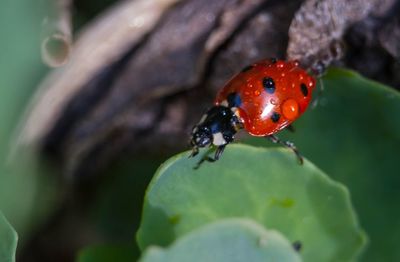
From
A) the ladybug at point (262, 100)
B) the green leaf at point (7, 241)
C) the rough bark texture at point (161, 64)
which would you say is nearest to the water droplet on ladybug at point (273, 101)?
the ladybug at point (262, 100)

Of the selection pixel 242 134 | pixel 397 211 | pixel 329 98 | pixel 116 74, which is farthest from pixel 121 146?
pixel 397 211

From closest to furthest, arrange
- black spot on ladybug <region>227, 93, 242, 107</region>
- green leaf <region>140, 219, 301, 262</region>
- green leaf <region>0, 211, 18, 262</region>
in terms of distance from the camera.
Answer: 1. green leaf <region>140, 219, 301, 262</region>
2. green leaf <region>0, 211, 18, 262</region>
3. black spot on ladybug <region>227, 93, 242, 107</region>

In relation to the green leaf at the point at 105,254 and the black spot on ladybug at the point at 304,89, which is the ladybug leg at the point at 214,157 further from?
the green leaf at the point at 105,254

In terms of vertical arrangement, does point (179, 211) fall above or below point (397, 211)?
above

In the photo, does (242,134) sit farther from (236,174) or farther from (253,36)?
(236,174)

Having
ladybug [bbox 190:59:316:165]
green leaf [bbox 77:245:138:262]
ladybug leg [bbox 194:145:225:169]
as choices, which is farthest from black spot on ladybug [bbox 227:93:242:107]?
green leaf [bbox 77:245:138:262]

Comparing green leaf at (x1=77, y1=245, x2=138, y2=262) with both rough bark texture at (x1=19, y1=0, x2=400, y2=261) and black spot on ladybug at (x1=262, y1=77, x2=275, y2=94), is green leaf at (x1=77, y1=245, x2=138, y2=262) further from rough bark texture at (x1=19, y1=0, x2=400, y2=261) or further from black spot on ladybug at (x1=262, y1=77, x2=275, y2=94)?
black spot on ladybug at (x1=262, y1=77, x2=275, y2=94)

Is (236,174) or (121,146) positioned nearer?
(236,174)
